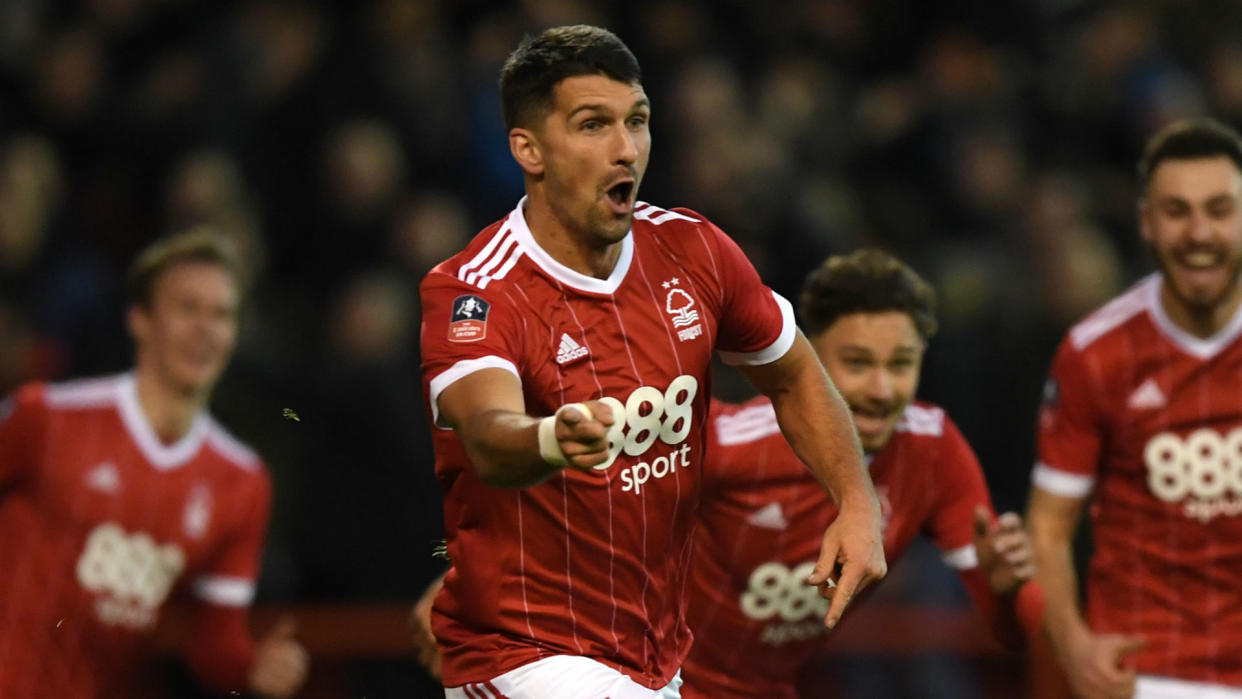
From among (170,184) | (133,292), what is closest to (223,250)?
(133,292)

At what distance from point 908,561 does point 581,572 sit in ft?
12.4

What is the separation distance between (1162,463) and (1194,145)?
3.32 ft

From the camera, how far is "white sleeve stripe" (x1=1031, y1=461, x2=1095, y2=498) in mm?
5633

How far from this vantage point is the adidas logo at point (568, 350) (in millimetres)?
3705

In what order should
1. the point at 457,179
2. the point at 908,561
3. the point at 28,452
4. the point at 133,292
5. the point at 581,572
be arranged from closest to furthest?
the point at 581,572, the point at 28,452, the point at 133,292, the point at 908,561, the point at 457,179

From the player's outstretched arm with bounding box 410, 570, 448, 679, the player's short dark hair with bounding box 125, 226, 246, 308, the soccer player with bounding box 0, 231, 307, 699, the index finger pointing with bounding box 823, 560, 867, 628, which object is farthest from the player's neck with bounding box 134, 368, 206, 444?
the index finger pointing with bounding box 823, 560, 867, 628

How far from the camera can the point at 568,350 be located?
3.72 m

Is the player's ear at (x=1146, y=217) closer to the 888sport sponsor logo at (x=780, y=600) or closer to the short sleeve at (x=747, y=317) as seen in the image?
the 888sport sponsor logo at (x=780, y=600)

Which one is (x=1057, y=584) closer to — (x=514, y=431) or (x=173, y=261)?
(x=514, y=431)

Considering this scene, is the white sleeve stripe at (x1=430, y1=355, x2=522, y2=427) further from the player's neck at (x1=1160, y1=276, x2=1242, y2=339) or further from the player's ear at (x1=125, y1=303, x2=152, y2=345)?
the player's ear at (x1=125, y1=303, x2=152, y2=345)

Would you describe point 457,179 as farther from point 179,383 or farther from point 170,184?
point 179,383

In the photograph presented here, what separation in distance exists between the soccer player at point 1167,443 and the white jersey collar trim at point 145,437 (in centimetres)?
303

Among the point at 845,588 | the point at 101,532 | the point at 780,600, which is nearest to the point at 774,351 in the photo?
the point at 845,588

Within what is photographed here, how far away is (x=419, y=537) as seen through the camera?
6.80 meters
